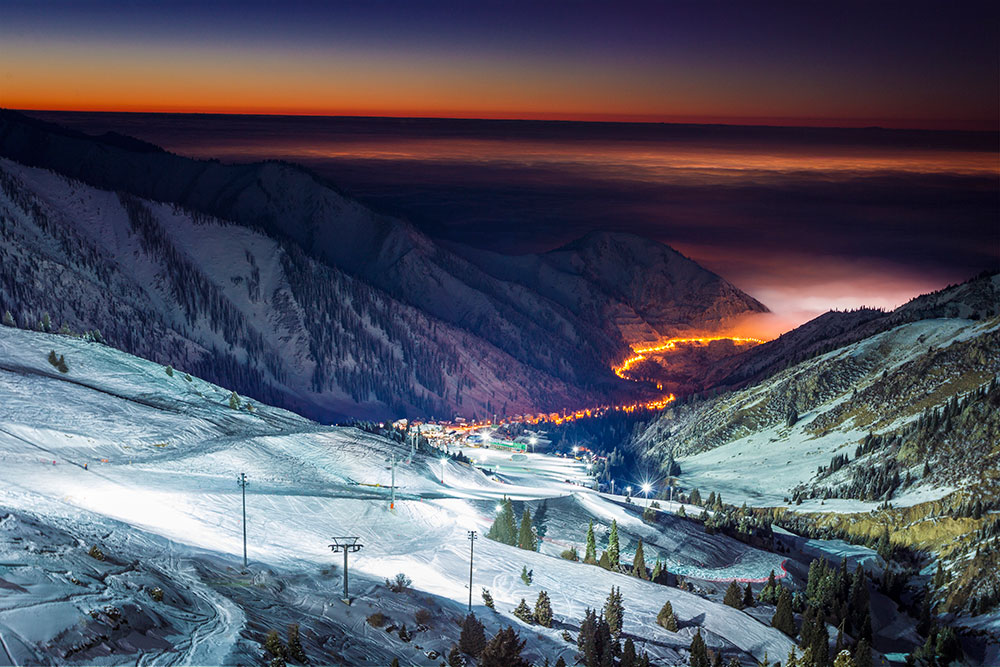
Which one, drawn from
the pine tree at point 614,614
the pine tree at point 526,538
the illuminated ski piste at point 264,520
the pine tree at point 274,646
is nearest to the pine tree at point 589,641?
the illuminated ski piste at point 264,520

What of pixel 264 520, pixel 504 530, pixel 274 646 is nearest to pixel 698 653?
pixel 504 530

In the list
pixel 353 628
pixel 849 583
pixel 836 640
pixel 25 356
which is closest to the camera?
pixel 353 628

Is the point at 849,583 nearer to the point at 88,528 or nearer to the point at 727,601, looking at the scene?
the point at 727,601

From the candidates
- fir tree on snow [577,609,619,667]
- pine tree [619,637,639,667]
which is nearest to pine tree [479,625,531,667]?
fir tree on snow [577,609,619,667]

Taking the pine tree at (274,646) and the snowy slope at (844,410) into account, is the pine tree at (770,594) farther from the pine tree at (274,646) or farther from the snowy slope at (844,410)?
the pine tree at (274,646)

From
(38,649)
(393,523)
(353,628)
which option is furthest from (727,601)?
(38,649)

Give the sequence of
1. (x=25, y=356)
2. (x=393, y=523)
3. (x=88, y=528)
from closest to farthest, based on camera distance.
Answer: (x=88, y=528), (x=393, y=523), (x=25, y=356)

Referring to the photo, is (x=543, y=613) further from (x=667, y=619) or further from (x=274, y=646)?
(x=274, y=646)
